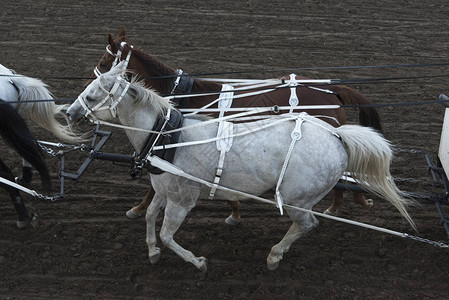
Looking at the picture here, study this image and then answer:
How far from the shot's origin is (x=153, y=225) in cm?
439

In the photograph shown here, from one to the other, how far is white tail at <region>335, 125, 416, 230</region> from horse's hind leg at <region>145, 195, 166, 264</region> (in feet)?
5.67

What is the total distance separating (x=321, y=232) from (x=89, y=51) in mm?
5929

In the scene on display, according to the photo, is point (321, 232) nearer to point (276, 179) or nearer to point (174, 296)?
point (276, 179)

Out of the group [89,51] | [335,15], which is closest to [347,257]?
[89,51]

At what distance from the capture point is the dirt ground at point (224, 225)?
14.4 feet

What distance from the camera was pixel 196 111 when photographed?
4.51 meters

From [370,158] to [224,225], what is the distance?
72.2 inches

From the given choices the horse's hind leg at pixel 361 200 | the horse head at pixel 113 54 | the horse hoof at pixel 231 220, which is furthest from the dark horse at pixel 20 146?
the horse's hind leg at pixel 361 200

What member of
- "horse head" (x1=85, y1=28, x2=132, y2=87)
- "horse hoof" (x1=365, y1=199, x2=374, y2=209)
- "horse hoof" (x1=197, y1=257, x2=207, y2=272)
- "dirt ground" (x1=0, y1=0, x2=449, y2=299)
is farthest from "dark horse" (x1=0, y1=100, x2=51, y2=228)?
"horse hoof" (x1=365, y1=199, x2=374, y2=209)

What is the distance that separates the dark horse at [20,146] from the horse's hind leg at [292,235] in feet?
7.89

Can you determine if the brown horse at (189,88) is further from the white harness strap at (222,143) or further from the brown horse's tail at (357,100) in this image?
the white harness strap at (222,143)

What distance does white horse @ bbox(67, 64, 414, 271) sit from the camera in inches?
148

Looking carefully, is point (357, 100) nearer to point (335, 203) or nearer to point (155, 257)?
point (335, 203)

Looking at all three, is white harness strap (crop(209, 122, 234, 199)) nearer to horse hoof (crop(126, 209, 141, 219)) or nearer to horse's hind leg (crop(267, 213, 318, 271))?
horse's hind leg (crop(267, 213, 318, 271))
